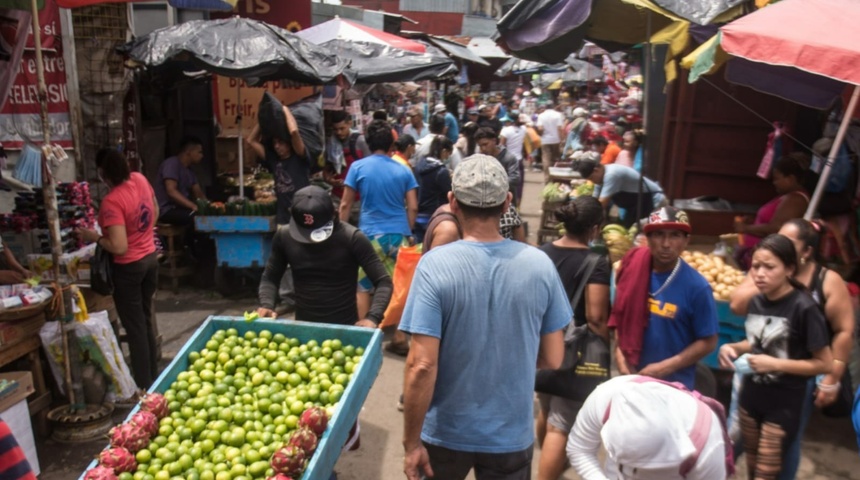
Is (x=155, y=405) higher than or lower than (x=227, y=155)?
lower

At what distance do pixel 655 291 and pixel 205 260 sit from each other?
20.9 ft

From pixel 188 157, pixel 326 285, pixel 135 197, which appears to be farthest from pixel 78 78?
pixel 326 285

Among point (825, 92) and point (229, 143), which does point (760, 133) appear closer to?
point (825, 92)

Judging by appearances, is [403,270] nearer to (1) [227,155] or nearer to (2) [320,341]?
(2) [320,341]

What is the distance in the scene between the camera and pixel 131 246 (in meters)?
5.02

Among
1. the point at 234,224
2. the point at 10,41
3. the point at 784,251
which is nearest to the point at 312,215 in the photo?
the point at 784,251

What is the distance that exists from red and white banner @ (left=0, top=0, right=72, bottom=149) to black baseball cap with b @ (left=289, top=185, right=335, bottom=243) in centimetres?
439

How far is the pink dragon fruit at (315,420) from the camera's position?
9.77ft

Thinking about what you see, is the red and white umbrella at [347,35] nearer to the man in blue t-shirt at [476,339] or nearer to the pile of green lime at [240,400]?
the pile of green lime at [240,400]

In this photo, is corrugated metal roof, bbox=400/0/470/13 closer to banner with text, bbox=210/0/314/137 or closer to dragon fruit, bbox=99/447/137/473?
banner with text, bbox=210/0/314/137

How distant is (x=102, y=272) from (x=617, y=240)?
14.6ft

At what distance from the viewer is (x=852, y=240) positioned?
18.3 ft

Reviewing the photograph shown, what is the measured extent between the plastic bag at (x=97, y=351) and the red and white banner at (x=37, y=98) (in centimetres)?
299

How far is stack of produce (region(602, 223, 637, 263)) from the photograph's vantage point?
20.7ft
